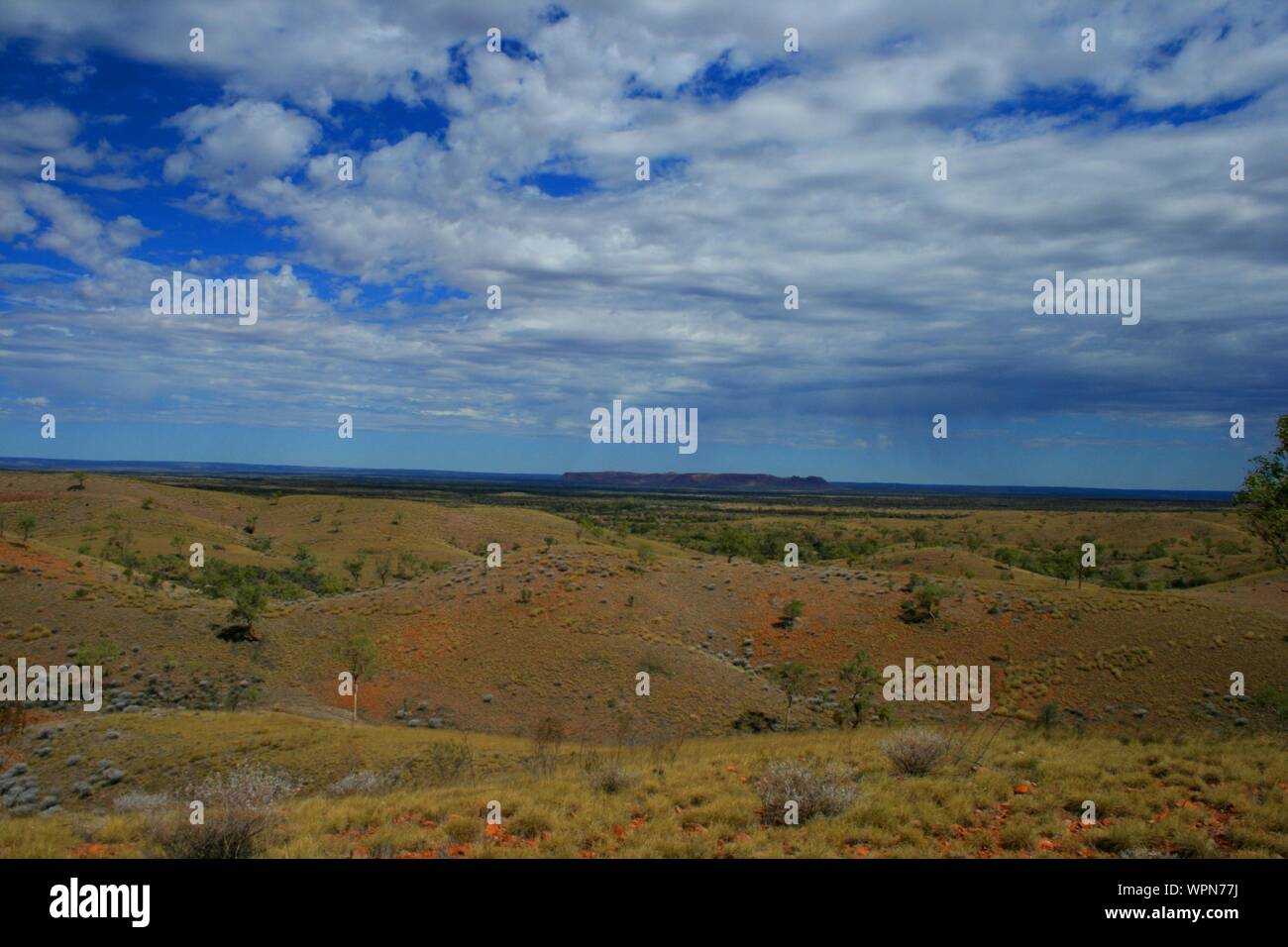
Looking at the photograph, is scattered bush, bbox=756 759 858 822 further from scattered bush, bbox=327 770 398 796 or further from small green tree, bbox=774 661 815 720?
small green tree, bbox=774 661 815 720

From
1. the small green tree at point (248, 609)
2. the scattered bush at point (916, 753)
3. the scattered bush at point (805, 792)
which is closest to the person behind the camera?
the scattered bush at point (805, 792)

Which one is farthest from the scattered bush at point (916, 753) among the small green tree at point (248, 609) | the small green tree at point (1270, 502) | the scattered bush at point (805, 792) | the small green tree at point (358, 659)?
the small green tree at point (248, 609)

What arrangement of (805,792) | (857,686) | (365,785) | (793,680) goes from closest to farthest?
(805,792) → (365,785) → (857,686) → (793,680)

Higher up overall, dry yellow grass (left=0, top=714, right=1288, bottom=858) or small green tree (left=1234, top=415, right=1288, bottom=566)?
small green tree (left=1234, top=415, right=1288, bottom=566)

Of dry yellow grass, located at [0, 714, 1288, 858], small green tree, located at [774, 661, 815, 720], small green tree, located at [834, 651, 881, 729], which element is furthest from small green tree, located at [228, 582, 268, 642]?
small green tree, located at [834, 651, 881, 729]

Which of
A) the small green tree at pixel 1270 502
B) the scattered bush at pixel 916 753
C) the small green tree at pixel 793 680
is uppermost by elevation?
the small green tree at pixel 1270 502

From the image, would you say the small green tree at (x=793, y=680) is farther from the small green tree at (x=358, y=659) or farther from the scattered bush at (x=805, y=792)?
the scattered bush at (x=805, y=792)

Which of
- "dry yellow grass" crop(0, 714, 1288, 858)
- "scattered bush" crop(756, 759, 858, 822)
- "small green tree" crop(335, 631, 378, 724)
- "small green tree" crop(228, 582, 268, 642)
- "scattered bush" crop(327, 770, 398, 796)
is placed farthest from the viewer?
"small green tree" crop(228, 582, 268, 642)

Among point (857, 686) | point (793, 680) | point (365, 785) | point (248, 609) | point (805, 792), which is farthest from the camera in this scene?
point (248, 609)

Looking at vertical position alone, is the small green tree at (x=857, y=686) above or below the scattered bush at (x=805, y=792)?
below

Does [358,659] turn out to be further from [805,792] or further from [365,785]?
[805,792]

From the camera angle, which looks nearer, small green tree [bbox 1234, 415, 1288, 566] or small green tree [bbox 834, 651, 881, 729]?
small green tree [bbox 1234, 415, 1288, 566]

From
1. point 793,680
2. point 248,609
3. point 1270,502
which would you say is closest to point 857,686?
point 793,680
